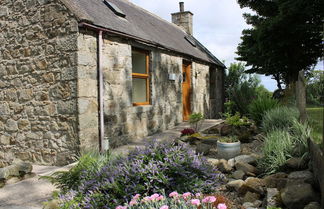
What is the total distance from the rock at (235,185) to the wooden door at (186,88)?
7135 mm

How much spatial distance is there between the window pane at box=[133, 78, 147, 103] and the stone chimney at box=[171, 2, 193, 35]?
29.7 feet

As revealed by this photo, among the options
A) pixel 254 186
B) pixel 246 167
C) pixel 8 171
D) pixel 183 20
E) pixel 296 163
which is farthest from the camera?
pixel 183 20

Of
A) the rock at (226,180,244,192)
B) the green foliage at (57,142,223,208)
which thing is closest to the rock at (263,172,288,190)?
the rock at (226,180,244,192)

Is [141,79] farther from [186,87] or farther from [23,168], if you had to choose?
[23,168]

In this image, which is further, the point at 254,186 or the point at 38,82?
the point at 38,82

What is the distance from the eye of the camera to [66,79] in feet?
19.2

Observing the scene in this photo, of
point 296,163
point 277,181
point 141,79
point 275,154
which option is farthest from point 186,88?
point 277,181

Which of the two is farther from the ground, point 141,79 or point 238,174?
point 141,79

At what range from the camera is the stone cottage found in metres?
5.80

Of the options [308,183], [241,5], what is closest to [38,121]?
[308,183]

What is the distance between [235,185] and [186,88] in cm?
759

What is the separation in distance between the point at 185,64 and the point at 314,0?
5075 millimetres

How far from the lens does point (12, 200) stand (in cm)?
388

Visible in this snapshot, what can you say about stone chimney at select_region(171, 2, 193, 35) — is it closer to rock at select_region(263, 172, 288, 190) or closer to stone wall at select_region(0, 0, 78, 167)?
stone wall at select_region(0, 0, 78, 167)
